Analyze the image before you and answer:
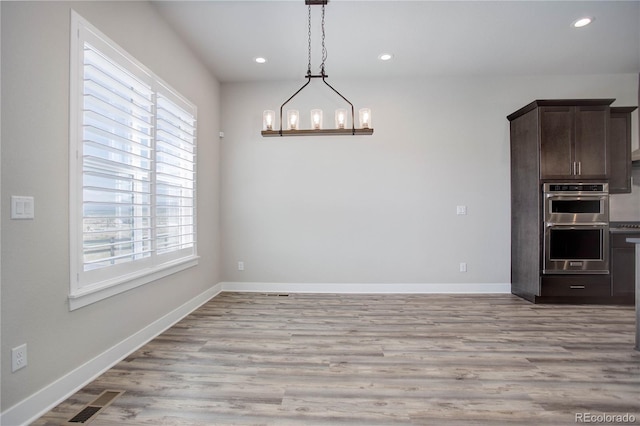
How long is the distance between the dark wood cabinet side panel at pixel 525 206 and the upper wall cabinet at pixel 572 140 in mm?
108

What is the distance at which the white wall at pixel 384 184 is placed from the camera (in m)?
4.21

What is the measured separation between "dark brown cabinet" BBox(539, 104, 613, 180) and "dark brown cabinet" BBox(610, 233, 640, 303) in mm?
865

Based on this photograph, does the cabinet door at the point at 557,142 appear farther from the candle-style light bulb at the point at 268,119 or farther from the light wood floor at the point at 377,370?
the candle-style light bulb at the point at 268,119

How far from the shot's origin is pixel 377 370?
213 cm

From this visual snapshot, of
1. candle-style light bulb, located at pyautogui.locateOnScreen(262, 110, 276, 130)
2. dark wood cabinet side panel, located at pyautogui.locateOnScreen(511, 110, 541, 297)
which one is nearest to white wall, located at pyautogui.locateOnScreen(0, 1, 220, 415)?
candle-style light bulb, located at pyautogui.locateOnScreen(262, 110, 276, 130)

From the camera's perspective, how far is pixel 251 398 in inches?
71.8


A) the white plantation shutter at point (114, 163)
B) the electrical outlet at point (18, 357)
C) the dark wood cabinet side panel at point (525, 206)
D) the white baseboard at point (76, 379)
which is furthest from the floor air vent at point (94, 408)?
the dark wood cabinet side panel at point (525, 206)

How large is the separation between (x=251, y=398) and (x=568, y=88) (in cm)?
546

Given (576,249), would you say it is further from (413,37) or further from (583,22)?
(413,37)

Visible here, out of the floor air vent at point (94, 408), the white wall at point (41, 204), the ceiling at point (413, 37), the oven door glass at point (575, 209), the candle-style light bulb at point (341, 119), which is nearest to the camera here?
the white wall at point (41, 204)

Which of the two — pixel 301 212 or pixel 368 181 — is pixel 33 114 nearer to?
pixel 301 212

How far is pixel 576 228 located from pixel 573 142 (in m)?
Answer: 1.07

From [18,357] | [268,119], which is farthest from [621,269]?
[18,357]

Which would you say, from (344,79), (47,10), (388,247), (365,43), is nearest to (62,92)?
(47,10)
